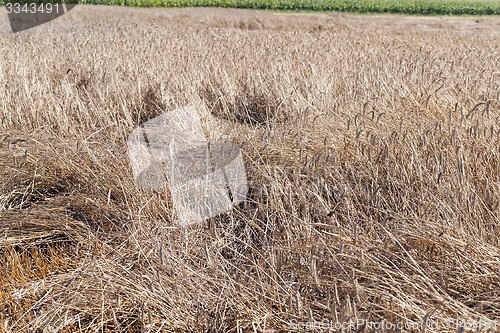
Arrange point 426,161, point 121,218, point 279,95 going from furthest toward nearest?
point 279,95 → point 426,161 → point 121,218

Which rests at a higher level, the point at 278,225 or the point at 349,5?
→ the point at 278,225

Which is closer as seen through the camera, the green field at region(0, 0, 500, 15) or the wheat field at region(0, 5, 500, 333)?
the wheat field at region(0, 5, 500, 333)

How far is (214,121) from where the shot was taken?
3.90 metres

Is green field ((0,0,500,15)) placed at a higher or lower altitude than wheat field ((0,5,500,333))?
lower

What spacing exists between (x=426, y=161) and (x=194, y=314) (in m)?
1.47

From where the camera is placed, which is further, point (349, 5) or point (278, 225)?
point (349, 5)

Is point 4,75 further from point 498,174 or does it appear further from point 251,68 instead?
point 498,174

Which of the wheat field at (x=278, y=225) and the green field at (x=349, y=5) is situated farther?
the green field at (x=349, y=5)

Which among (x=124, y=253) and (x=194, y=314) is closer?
(x=194, y=314)

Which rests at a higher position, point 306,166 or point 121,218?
point 306,166

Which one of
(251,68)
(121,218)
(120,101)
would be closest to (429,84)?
(251,68)

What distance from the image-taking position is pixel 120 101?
3.95m

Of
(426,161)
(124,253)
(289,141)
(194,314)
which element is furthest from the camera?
(289,141)

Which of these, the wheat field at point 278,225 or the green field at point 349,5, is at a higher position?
the wheat field at point 278,225
